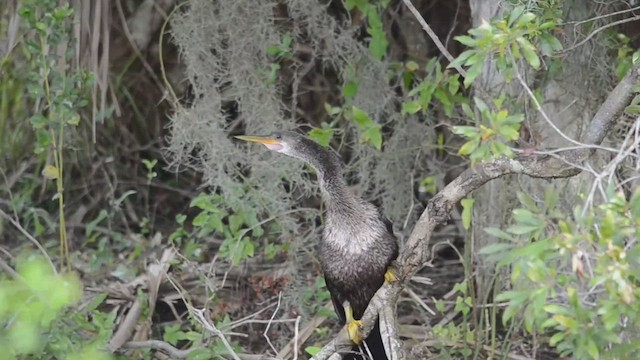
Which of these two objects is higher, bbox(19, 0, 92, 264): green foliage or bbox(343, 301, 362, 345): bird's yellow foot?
bbox(19, 0, 92, 264): green foliage

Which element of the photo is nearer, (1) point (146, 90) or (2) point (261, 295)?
(2) point (261, 295)

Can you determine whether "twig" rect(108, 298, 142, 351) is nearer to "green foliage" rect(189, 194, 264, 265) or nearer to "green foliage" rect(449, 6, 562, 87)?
"green foliage" rect(189, 194, 264, 265)

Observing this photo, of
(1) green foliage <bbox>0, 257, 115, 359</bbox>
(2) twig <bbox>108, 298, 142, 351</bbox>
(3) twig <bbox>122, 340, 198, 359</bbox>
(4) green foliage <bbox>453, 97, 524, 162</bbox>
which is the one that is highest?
(4) green foliage <bbox>453, 97, 524, 162</bbox>

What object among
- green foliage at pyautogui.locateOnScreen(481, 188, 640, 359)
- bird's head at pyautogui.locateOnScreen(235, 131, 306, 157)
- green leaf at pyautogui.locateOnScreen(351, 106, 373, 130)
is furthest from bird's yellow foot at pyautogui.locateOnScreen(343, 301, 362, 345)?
green foliage at pyautogui.locateOnScreen(481, 188, 640, 359)

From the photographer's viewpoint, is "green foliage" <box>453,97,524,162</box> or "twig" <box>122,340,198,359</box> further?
"twig" <box>122,340,198,359</box>

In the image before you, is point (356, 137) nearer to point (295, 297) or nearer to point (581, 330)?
point (295, 297)

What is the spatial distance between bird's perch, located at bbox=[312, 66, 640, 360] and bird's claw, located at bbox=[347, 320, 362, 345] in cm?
5

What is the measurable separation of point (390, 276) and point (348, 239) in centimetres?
17

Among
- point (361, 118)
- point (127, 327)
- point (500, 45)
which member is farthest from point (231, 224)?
point (500, 45)

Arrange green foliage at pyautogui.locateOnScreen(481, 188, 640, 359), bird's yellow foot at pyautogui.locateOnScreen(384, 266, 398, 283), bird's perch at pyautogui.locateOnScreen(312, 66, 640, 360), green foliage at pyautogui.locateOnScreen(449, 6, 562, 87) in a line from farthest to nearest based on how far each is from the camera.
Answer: bird's yellow foot at pyautogui.locateOnScreen(384, 266, 398, 283), bird's perch at pyautogui.locateOnScreen(312, 66, 640, 360), green foliage at pyautogui.locateOnScreen(449, 6, 562, 87), green foliage at pyautogui.locateOnScreen(481, 188, 640, 359)

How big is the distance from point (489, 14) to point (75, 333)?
1.69 meters

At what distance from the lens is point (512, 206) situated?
11.8 feet

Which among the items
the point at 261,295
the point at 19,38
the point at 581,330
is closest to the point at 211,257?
the point at 261,295

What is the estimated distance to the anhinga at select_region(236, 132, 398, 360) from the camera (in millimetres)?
3129
